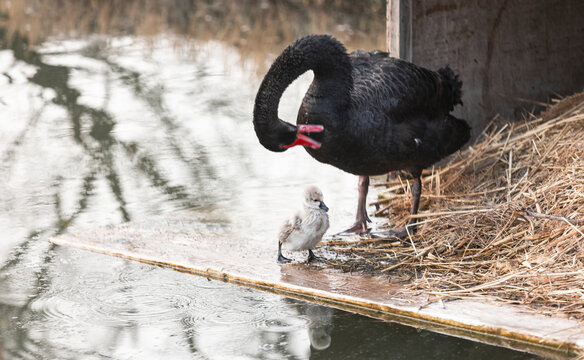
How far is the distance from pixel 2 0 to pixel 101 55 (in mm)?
5892

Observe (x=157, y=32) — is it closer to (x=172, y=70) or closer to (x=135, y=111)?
(x=172, y=70)

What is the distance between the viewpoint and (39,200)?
700 cm

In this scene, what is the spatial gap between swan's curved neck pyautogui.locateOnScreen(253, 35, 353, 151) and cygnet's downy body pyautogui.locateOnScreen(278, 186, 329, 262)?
46 cm

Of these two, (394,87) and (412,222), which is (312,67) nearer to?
(394,87)

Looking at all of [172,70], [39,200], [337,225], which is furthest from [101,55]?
[337,225]

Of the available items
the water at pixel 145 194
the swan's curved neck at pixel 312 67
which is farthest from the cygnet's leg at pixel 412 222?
the swan's curved neck at pixel 312 67

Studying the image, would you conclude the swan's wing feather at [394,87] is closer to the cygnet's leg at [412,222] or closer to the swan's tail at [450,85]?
the swan's tail at [450,85]

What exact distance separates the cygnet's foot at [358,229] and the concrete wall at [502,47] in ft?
5.13

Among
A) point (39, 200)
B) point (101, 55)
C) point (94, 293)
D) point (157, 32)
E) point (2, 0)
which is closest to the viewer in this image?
point (94, 293)

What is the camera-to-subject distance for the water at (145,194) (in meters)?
4.45

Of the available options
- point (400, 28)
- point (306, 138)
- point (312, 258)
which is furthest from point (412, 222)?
point (400, 28)

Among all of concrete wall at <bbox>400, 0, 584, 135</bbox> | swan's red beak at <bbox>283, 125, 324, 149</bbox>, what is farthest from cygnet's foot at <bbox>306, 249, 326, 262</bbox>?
concrete wall at <bbox>400, 0, 584, 135</bbox>

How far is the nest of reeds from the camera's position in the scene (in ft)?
15.7

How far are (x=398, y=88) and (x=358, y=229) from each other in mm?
986
